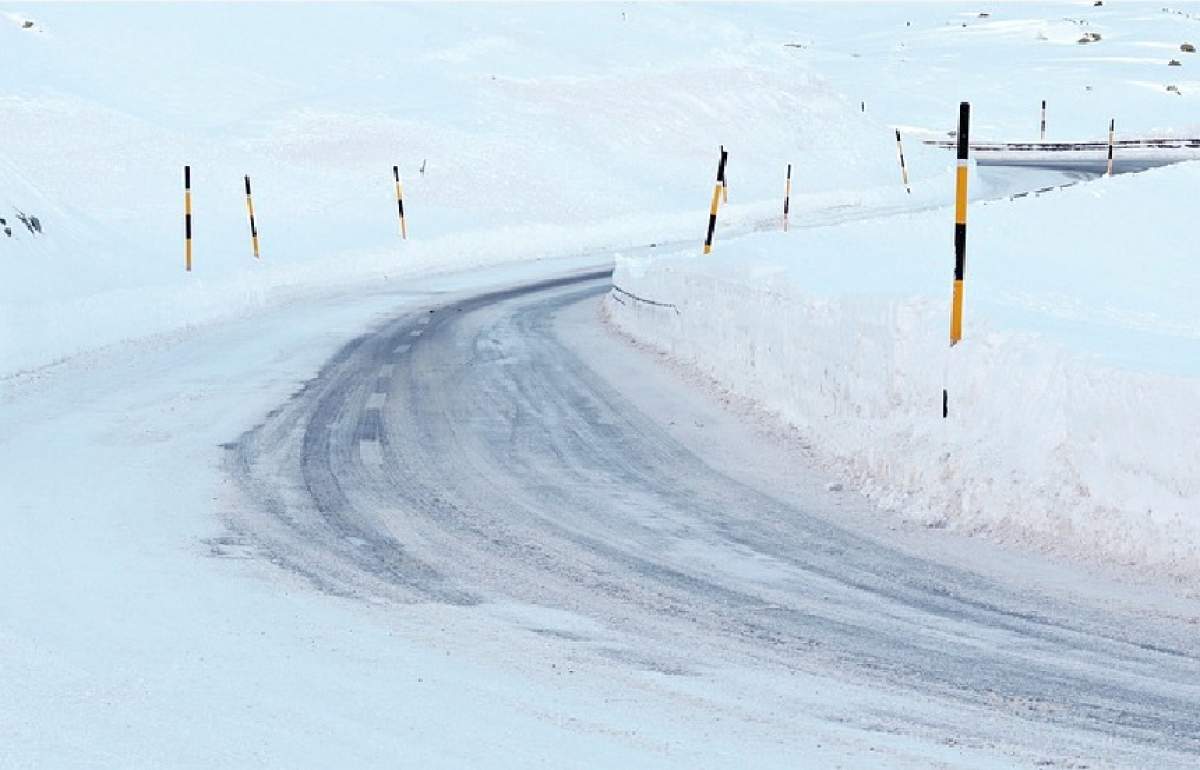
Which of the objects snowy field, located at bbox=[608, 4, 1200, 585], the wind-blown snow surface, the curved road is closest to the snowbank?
snowy field, located at bbox=[608, 4, 1200, 585]

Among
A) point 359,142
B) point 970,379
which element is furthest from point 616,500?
point 359,142

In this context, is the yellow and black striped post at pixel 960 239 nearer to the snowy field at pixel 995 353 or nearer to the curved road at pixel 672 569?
the snowy field at pixel 995 353

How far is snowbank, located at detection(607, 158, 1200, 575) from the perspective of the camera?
7543 mm

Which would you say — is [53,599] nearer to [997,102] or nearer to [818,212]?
[818,212]

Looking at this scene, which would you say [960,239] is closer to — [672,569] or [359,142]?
[672,569]

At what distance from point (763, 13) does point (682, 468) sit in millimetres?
128722

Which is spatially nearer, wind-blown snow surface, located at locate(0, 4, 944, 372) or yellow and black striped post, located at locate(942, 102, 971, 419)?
yellow and black striped post, located at locate(942, 102, 971, 419)

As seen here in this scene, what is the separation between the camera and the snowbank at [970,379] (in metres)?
7.54

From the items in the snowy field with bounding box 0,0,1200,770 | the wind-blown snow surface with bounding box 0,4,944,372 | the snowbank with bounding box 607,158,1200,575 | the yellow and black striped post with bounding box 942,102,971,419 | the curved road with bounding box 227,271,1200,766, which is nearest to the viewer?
the snowy field with bounding box 0,0,1200,770

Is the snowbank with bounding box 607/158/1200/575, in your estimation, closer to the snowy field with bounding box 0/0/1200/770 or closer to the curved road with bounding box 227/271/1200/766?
the snowy field with bounding box 0/0/1200/770

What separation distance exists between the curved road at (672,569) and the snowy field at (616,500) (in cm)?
3

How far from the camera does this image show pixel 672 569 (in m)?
7.31

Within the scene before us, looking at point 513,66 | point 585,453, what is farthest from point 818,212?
point 585,453

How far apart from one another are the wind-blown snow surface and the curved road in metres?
6.18
